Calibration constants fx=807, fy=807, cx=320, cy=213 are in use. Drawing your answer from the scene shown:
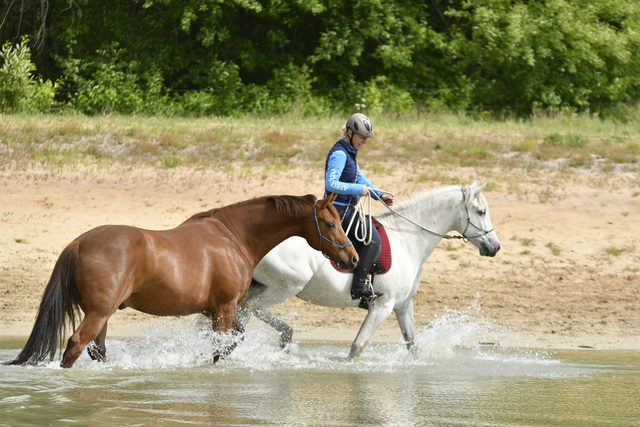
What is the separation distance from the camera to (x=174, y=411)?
5.08 meters

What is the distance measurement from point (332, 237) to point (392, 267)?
3.29 ft

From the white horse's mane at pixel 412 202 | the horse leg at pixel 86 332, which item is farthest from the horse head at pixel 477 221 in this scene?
the horse leg at pixel 86 332

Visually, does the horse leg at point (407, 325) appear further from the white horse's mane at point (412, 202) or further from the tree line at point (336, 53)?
the tree line at point (336, 53)

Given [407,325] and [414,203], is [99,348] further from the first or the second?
[414,203]

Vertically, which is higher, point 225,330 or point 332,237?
point 332,237

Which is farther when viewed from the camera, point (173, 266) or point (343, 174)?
point (343, 174)

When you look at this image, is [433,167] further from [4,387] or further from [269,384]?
[4,387]

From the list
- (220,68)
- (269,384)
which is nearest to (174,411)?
(269,384)

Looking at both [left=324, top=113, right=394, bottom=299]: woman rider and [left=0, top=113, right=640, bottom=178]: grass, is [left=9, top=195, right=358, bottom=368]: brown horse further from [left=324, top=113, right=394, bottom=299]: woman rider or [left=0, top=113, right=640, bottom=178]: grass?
[left=0, top=113, right=640, bottom=178]: grass

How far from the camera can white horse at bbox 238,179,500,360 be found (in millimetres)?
7199

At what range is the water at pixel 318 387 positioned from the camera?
16.5 feet

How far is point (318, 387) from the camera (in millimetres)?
6051

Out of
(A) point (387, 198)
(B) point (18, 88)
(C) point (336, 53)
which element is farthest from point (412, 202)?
(C) point (336, 53)

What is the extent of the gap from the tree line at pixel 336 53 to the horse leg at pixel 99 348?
16269 millimetres
